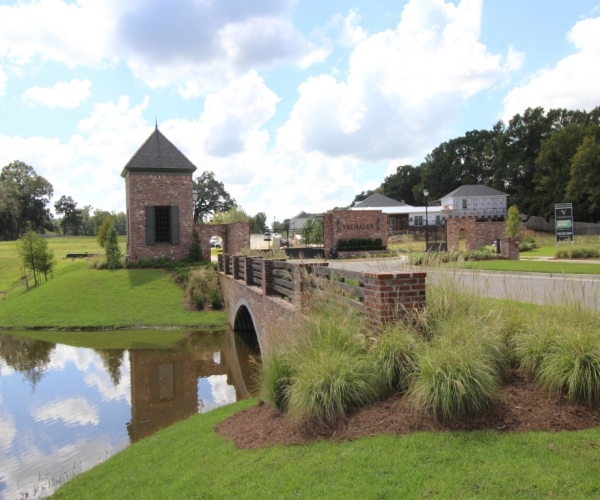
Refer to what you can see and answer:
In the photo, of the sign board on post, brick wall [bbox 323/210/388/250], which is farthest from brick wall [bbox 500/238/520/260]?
brick wall [bbox 323/210/388/250]

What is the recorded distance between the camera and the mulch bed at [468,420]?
375 centimetres

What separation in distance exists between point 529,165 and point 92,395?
2489 inches

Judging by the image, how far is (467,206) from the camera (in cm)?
5931

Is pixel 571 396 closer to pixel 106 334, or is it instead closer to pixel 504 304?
pixel 504 304

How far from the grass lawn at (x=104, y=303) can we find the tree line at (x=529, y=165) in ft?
142

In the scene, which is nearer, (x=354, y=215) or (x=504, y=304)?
(x=504, y=304)

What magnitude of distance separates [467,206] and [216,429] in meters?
58.4

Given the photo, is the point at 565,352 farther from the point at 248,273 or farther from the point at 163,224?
the point at 163,224

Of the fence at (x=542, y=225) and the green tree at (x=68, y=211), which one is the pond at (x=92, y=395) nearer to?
the fence at (x=542, y=225)

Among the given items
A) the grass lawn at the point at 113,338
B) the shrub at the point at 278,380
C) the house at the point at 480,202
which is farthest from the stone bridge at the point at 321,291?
the house at the point at 480,202

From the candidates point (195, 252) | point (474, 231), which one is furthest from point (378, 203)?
point (195, 252)

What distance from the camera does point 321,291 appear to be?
586 cm

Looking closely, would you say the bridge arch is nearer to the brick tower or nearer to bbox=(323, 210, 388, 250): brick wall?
the brick tower

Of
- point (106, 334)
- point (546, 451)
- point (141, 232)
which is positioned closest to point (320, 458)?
point (546, 451)
